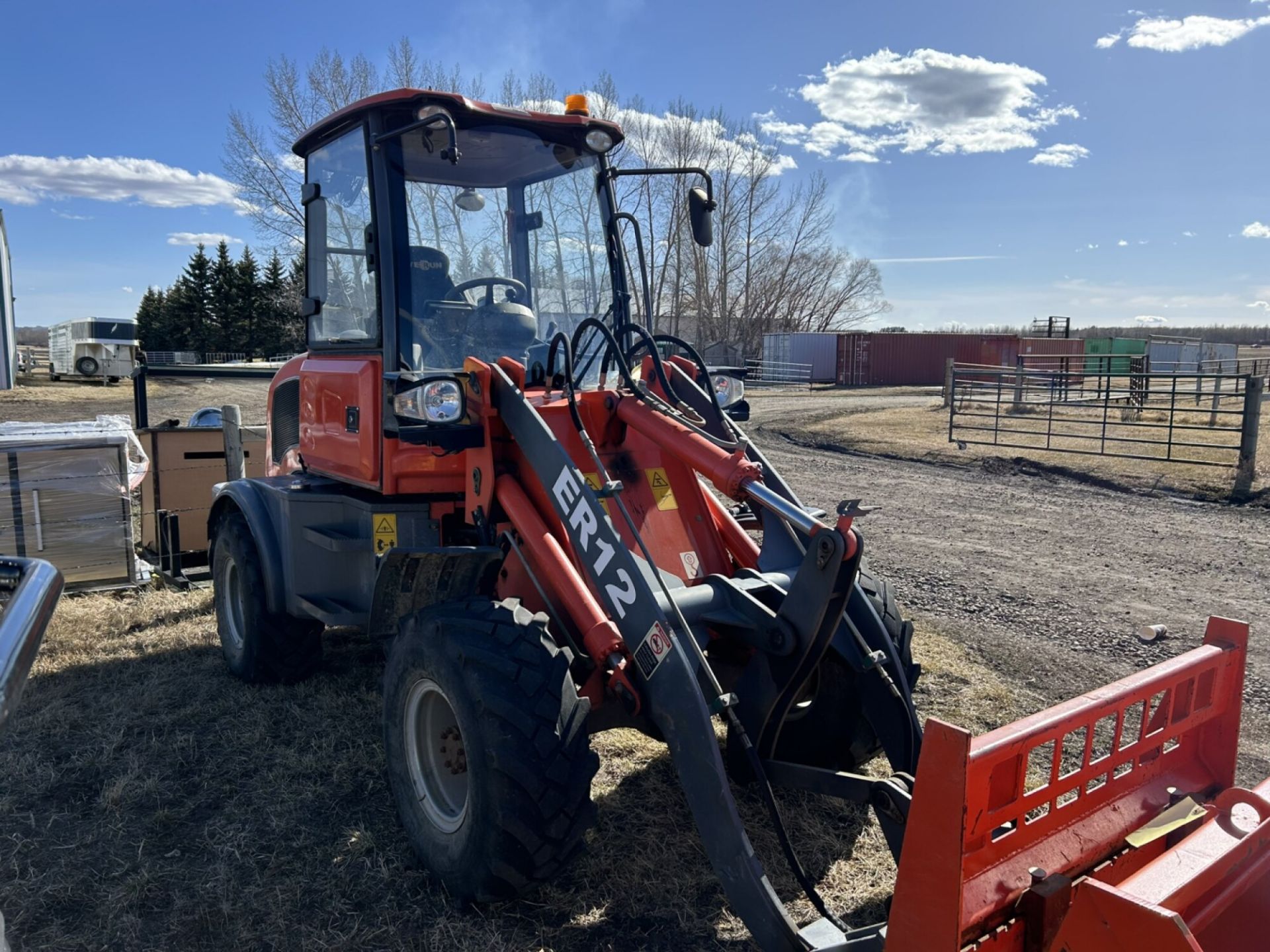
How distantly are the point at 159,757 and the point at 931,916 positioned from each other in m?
3.66

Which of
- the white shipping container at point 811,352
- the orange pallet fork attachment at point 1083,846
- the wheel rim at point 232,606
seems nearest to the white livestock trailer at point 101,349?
the white shipping container at point 811,352

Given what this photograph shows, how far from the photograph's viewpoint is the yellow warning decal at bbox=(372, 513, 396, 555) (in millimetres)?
4371

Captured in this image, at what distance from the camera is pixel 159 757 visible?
14.7 ft

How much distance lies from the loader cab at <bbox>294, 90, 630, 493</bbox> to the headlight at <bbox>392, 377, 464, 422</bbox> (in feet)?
0.21

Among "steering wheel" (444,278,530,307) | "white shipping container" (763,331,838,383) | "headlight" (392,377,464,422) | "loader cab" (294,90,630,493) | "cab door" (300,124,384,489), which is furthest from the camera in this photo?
"white shipping container" (763,331,838,383)

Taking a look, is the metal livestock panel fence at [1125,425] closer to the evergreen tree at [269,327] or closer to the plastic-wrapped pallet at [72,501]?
the plastic-wrapped pallet at [72,501]

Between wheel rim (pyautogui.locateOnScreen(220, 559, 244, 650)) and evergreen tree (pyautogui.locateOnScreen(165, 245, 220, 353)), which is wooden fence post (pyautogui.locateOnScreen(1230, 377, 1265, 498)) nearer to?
wheel rim (pyautogui.locateOnScreen(220, 559, 244, 650))

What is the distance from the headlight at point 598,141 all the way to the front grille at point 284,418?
241cm

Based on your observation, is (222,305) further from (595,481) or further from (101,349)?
(595,481)

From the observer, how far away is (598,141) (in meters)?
4.65

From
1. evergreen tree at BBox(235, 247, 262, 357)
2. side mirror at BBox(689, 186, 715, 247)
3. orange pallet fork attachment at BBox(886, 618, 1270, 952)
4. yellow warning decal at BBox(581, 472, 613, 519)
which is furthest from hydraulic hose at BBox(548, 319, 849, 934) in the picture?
evergreen tree at BBox(235, 247, 262, 357)

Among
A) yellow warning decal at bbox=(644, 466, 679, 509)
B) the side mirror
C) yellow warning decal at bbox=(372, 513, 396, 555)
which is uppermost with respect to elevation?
the side mirror

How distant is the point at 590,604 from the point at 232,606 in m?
3.15

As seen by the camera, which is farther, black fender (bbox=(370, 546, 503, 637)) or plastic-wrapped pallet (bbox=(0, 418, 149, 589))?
plastic-wrapped pallet (bbox=(0, 418, 149, 589))
